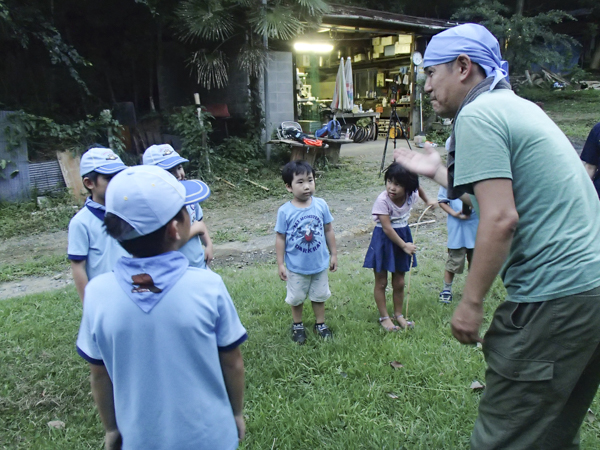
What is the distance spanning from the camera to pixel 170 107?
13.3 metres

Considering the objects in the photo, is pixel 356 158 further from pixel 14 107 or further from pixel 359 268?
pixel 14 107

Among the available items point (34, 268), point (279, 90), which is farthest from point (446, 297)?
point (279, 90)

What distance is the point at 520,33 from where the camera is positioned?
17.8m

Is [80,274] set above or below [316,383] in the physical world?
above

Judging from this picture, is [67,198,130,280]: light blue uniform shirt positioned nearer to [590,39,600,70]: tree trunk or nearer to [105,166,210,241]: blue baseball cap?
[105,166,210,241]: blue baseball cap

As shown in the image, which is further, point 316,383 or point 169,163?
point 169,163

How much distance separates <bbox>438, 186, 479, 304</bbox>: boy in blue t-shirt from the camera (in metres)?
4.29

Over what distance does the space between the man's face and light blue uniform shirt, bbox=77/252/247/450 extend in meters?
1.23

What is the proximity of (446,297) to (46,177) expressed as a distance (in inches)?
317

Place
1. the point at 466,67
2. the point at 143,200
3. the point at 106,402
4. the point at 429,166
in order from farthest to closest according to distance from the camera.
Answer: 1. the point at 429,166
2. the point at 466,67
3. the point at 106,402
4. the point at 143,200

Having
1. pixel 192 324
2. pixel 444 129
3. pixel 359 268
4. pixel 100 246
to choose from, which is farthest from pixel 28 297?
pixel 444 129

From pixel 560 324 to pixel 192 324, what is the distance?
4.17ft

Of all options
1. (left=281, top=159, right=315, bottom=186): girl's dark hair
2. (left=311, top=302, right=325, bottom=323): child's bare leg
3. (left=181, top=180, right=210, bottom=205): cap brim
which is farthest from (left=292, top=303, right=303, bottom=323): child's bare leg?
(left=181, top=180, right=210, bottom=205): cap brim

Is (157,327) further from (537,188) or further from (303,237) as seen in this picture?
(303,237)
